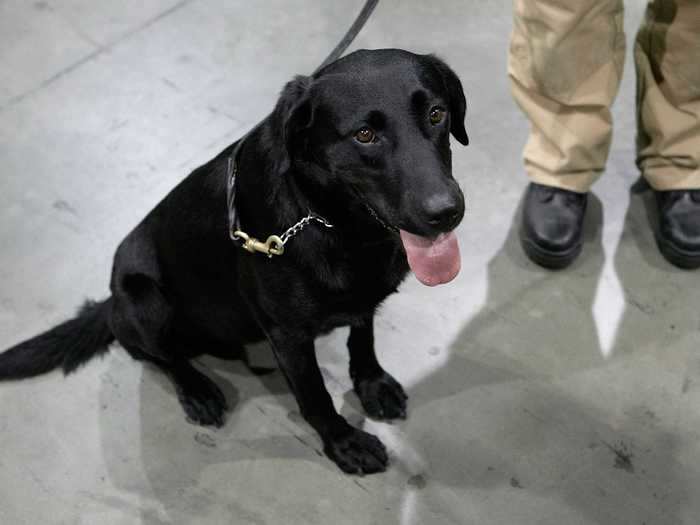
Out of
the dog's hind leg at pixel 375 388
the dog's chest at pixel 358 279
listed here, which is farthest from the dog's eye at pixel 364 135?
the dog's hind leg at pixel 375 388

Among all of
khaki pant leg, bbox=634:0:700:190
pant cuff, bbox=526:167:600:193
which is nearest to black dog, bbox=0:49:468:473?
pant cuff, bbox=526:167:600:193

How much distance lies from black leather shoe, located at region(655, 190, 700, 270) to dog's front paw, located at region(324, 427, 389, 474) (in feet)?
3.11

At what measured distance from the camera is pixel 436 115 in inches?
51.9

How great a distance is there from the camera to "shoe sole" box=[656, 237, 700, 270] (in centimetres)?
209

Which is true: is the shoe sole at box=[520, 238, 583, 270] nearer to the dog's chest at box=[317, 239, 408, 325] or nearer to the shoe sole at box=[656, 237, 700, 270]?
the shoe sole at box=[656, 237, 700, 270]

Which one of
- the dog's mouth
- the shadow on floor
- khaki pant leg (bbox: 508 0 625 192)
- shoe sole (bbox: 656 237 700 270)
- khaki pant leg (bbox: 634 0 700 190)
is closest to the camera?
the dog's mouth

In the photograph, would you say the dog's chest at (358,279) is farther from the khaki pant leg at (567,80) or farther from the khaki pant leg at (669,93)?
the khaki pant leg at (669,93)

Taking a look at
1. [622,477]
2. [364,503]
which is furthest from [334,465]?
[622,477]

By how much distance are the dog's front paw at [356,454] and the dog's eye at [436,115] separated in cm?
79

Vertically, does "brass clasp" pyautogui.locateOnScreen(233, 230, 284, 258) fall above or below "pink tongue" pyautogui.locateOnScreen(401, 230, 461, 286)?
below

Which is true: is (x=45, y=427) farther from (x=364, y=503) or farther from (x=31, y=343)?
(x=364, y=503)

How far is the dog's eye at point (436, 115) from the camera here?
1.31 meters

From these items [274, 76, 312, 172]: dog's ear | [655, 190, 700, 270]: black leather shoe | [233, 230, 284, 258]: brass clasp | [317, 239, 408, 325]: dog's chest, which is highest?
[274, 76, 312, 172]: dog's ear

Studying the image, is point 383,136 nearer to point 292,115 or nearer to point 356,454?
point 292,115
